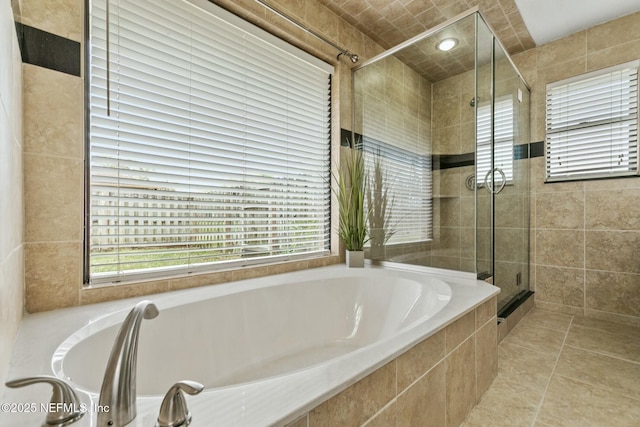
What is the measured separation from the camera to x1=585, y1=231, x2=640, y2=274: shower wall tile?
7.59 feet

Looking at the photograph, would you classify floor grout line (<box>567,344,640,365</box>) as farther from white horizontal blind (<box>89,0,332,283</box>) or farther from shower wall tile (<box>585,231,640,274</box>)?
white horizontal blind (<box>89,0,332,283</box>)

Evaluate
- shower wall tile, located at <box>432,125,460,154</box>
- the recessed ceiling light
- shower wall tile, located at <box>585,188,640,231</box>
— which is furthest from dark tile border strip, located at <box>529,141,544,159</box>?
the recessed ceiling light

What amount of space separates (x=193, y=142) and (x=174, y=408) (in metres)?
1.32

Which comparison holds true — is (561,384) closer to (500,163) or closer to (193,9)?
(500,163)

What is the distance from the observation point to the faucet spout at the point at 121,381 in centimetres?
51

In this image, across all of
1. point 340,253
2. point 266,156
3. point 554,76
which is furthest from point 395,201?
point 554,76

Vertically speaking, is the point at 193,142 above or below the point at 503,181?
above

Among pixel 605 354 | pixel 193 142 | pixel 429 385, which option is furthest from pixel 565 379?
pixel 193 142

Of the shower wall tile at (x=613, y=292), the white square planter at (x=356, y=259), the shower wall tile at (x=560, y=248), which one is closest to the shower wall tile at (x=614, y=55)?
the shower wall tile at (x=560, y=248)

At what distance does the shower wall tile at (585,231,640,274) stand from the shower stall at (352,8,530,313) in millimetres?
572

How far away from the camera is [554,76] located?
2.67m

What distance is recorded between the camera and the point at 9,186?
0.79 metres

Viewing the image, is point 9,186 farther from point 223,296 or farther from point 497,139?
point 497,139

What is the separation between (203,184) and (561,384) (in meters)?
2.16
